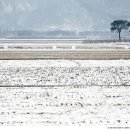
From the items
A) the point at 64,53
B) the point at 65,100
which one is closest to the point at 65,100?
the point at 65,100

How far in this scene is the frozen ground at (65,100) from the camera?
31.4ft

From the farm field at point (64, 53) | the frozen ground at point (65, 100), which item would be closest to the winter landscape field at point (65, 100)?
the frozen ground at point (65, 100)

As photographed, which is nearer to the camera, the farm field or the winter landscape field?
the winter landscape field

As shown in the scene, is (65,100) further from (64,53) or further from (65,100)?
(64,53)

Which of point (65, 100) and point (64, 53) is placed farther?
point (64, 53)

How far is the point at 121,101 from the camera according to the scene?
12.4 meters

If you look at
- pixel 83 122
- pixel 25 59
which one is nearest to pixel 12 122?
pixel 83 122

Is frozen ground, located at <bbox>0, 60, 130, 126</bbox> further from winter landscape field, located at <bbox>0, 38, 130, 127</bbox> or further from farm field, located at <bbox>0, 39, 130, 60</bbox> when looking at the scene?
farm field, located at <bbox>0, 39, 130, 60</bbox>

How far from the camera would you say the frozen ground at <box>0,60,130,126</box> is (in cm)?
959

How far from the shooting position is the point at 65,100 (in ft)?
41.3

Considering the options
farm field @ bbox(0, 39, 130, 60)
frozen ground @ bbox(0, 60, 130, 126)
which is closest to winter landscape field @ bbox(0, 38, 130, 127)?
frozen ground @ bbox(0, 60, 130, 126)

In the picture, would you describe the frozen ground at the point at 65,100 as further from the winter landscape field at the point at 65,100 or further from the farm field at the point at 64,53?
the farm field at the point at 64,53

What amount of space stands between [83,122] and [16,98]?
4.24 meters

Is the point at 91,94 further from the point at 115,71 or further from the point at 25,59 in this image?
the point at 25,59
